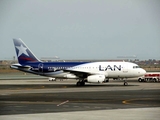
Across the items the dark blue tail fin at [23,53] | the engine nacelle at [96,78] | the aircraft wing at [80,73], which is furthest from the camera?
the dark blue tail fin at [23,53]

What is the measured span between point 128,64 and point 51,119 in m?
34.6

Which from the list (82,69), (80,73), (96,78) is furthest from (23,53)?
(96,78)

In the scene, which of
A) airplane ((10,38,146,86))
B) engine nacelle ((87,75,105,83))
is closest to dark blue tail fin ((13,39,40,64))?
airplane ((10,38,146,86))

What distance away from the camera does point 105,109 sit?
74.0 feet

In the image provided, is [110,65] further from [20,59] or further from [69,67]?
[20,59]

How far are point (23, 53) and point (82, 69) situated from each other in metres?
11.2

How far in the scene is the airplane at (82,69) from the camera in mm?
51562

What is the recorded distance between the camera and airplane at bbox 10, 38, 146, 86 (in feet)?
169

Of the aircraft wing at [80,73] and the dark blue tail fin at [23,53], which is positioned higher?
the dark blue tail fin at [23,53]

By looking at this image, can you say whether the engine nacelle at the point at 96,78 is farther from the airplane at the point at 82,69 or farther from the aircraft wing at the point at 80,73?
the aircraft wing at the point at 80,73

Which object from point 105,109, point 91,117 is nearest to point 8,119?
point 91,117

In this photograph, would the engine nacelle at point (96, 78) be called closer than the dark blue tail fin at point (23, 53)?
Yes

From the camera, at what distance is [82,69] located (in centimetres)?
5419

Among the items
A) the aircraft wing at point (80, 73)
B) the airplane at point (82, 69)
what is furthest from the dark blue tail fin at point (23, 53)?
the aircraft wing at point (80, 73)
